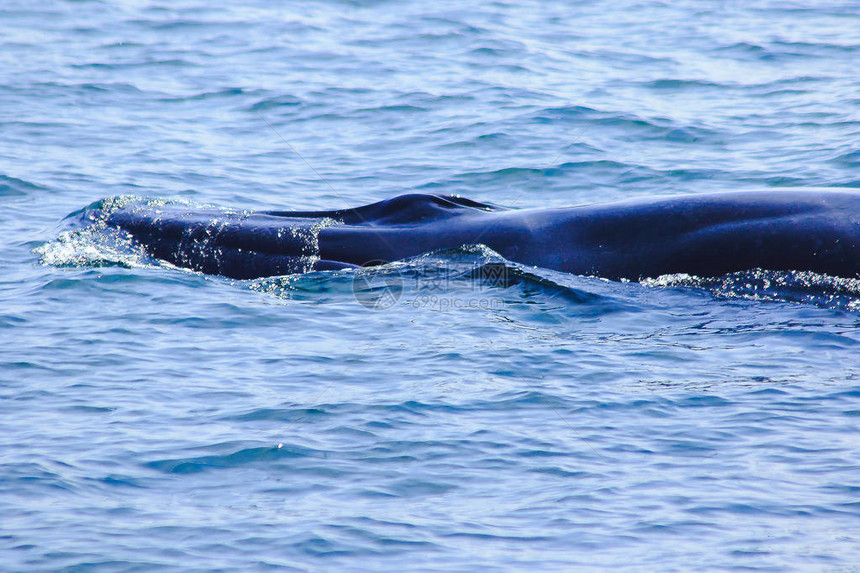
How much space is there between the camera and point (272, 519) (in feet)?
21.1

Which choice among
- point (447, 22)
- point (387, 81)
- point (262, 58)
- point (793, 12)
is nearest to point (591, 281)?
point (387, 81)

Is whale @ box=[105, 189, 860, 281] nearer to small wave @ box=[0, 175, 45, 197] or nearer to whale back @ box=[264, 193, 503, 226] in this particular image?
whale back @ box=[264, 193, 503, 226]

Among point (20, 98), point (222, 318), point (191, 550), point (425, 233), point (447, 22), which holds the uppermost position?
point (447, 22)

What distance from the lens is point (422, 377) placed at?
853 centimetres

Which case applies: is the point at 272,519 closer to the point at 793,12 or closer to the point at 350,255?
the point at 350,255

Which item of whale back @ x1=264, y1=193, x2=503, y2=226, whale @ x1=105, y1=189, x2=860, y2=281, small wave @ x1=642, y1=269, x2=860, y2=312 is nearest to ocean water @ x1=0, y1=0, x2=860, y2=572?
small wave @ x1=642, y1=269, x2=860, y2=312

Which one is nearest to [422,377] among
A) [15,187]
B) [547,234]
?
[547,234]

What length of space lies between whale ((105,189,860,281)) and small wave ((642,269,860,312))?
63 millimetres

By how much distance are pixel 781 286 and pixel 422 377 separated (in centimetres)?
333

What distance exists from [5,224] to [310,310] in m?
5.16

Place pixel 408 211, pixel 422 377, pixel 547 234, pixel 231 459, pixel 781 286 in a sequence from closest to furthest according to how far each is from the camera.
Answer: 1. pixel 231 459
2. pixel 422 377
3. pixel 781 286
4. pixel 547 234
5. pixel 408 211

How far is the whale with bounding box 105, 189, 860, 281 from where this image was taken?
9.45 metres

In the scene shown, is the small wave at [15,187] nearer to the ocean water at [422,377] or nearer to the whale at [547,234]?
the ocean water at [422,377]

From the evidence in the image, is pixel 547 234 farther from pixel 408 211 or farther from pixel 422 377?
pixel 422 377
